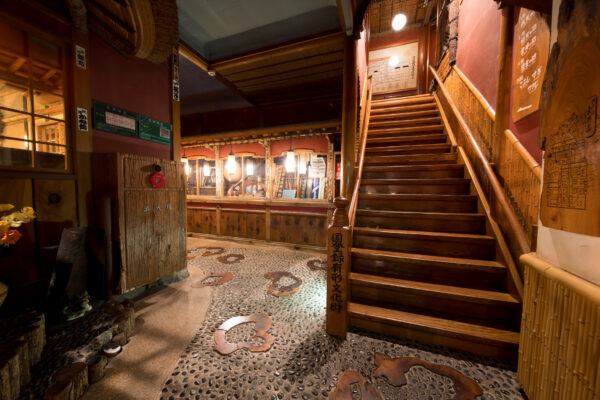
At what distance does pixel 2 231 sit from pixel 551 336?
4207 mm

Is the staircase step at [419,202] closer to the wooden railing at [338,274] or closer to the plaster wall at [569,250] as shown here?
the wooden railing at [338,274]

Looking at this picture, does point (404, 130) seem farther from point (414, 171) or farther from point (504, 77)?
point (504, 77)

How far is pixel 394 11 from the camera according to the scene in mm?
7957

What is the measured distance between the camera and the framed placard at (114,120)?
2861 mm

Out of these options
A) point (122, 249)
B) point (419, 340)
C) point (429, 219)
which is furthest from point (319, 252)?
point (122, 249)

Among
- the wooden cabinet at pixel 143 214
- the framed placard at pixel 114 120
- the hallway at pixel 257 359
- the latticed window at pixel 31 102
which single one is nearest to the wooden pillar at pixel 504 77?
the hallway at pixel 257 359

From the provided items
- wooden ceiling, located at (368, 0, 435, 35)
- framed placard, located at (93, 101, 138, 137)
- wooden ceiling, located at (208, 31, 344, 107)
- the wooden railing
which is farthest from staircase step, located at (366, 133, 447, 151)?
wooden ceiling, located at (368, 0, 435, 35)

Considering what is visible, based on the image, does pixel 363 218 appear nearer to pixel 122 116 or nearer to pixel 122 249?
pixel 122 249

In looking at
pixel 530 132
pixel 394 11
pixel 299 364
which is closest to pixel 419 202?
pixel 530 132

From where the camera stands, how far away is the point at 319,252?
5531 mm

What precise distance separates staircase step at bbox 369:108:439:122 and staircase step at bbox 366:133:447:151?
1.26m

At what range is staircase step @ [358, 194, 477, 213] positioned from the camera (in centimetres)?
317

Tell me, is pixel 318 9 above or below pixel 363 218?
above

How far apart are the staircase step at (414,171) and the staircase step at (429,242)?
4.29 feet
